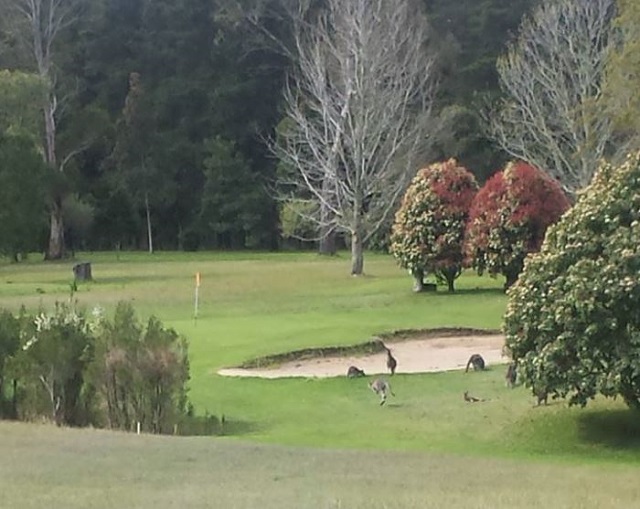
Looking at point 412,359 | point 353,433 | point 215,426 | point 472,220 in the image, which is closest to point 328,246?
point 472,220

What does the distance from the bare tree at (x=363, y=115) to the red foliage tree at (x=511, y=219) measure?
1286 cm

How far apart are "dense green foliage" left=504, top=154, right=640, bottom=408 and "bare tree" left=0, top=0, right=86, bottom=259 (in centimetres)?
5178

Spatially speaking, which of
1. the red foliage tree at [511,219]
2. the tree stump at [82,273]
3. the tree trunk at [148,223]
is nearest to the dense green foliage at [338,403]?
the red foliage tree at [511,219]

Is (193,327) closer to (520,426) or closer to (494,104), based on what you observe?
(520,426)

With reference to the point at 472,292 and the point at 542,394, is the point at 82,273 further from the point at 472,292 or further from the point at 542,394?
the point at 542,394

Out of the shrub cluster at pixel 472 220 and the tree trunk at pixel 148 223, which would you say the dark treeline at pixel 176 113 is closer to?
the tree trunk at pixel 148 223

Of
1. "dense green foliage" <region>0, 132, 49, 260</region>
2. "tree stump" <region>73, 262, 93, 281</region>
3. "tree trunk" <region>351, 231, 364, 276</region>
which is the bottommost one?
"tree stump" <region>73, 262, 93, 281</region>

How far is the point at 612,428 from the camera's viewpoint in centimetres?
1567

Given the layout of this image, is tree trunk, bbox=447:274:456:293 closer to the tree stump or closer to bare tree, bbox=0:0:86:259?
the tree stump

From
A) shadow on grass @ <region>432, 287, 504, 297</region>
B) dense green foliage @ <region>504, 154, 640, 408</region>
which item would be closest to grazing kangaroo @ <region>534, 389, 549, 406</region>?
dense green foliage @ <region>504, 154, 640, 408</region>

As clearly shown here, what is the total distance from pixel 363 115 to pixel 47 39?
25.0 metres

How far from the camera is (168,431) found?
16.8 metres

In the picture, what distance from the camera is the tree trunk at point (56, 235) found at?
217ft

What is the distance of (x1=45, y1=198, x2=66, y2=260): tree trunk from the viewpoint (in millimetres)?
66062
